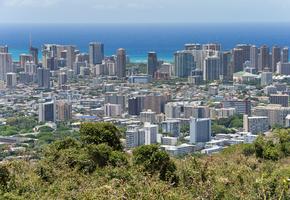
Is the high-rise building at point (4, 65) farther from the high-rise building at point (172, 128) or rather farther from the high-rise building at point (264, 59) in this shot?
the high-rise building at point (172, 128)

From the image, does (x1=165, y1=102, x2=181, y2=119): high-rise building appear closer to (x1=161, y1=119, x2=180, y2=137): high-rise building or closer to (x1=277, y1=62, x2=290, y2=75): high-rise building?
(x1=161, y1=119, x2=180, y2=137): high-rise building

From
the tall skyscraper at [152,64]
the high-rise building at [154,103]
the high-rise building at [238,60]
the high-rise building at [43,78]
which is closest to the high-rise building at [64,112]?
the high-rise building at [154,103]

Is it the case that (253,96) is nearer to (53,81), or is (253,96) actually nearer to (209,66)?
(209,66)

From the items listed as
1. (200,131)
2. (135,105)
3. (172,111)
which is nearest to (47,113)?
(135,105)

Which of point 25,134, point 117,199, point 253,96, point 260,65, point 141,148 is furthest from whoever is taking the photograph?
point 260,65

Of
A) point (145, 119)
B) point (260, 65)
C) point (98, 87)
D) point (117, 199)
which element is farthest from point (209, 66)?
point (117, 199)
